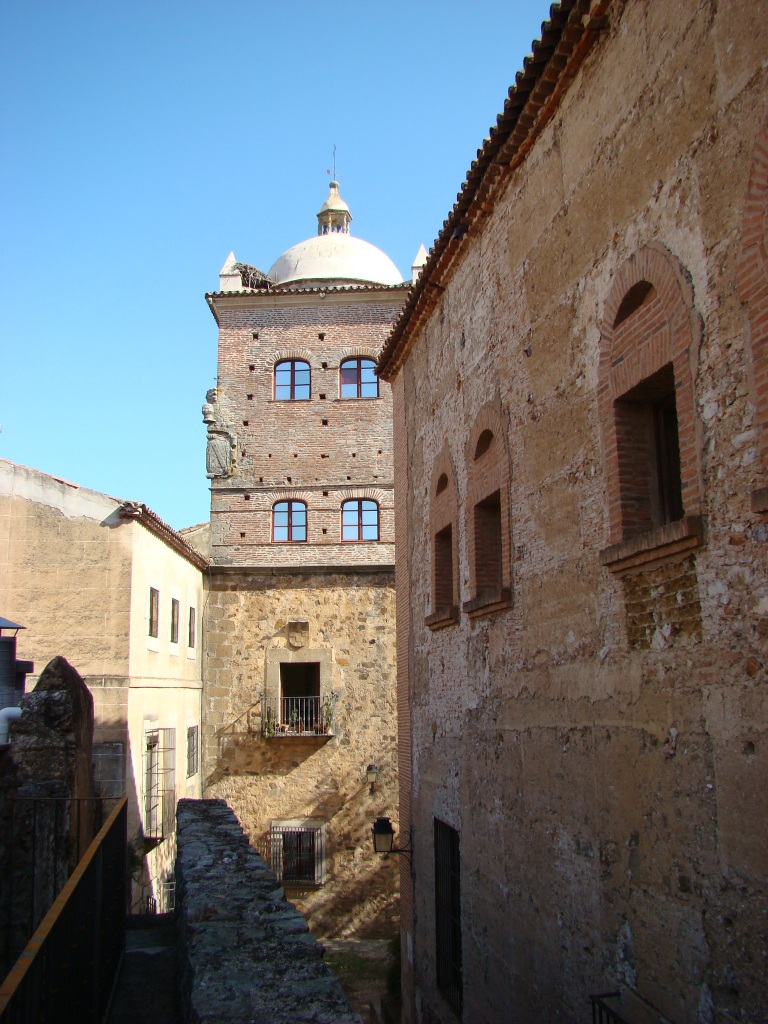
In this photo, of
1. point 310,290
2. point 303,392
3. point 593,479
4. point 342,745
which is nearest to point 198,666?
point 342,745

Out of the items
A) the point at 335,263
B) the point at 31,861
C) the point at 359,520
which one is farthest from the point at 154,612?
the point at 335,263

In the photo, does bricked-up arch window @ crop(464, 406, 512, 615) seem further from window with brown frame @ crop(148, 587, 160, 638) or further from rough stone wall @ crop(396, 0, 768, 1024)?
window with brown frame @ crop(148, 587, 160, 638)

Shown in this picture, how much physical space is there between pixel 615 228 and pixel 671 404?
1132 millimetres

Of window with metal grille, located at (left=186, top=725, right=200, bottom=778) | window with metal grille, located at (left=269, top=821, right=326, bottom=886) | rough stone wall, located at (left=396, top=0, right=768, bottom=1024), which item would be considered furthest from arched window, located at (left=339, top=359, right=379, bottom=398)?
rough stone wall, located at (left=396, top=0, right=768, bottom=1024)

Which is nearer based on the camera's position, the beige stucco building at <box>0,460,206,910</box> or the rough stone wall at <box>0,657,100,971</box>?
the rough stone wall at <box>0,657,100,971</box>

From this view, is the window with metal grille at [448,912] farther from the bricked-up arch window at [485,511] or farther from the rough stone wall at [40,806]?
the rough stone wall at [40,806]

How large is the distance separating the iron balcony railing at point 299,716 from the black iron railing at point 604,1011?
13596 millimetres

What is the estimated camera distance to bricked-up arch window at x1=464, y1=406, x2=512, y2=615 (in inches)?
308

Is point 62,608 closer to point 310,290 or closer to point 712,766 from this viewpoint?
point 310,290

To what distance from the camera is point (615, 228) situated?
562 centimetres

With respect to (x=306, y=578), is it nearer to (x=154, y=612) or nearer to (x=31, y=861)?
(x=154, y=612)

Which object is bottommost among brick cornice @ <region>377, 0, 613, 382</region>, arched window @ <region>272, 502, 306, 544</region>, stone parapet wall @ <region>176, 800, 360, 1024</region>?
stone parapet wall @ <region>176, 800, 360, 1024</region>

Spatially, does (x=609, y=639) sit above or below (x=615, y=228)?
below

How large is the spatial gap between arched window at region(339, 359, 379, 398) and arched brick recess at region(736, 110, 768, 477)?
1723 cm
